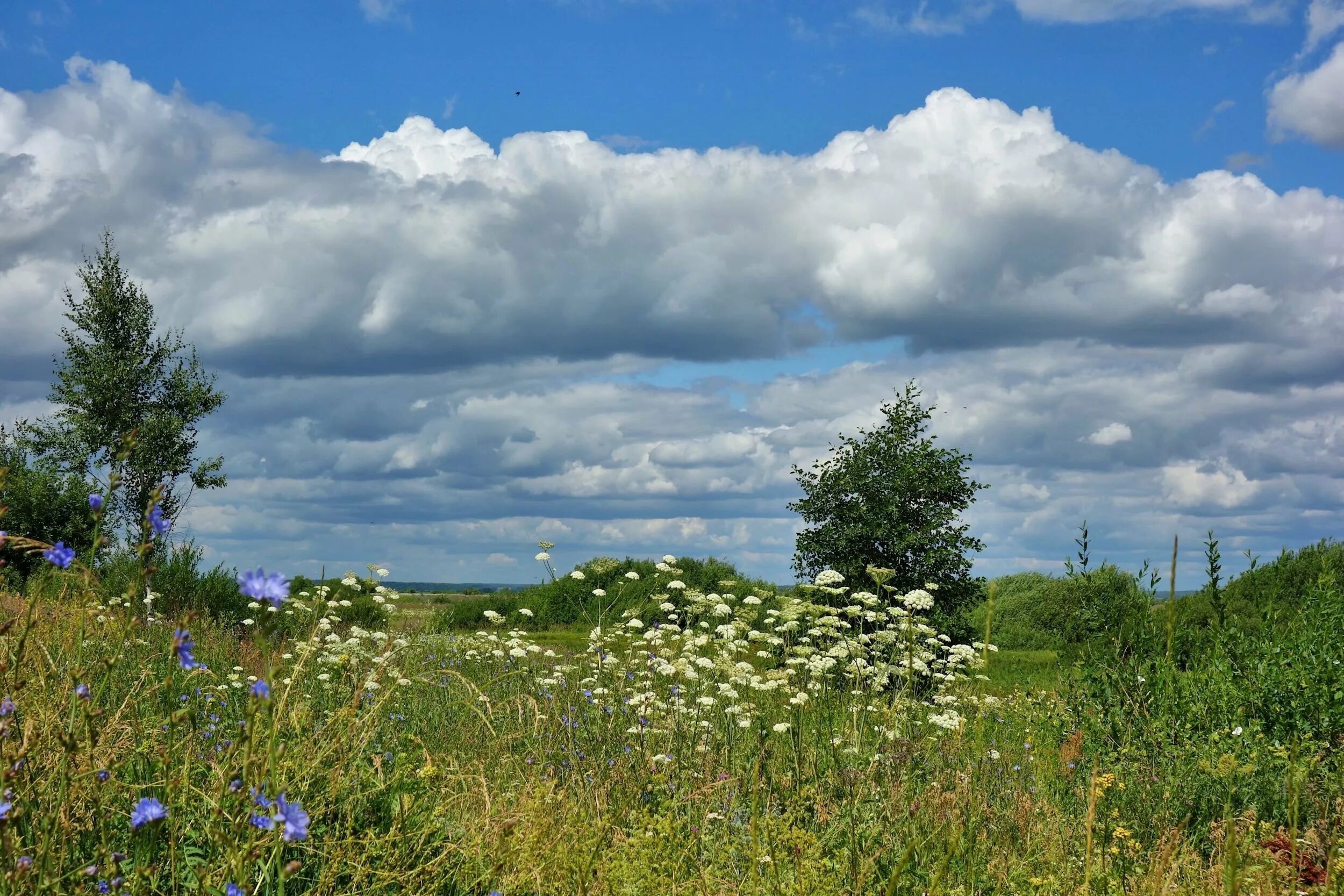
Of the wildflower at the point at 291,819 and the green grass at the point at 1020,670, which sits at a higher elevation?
the wildflower at the point at 291,819

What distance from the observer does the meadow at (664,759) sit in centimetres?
280

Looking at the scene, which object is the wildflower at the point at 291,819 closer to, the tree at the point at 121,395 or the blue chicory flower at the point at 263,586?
the blue chicory flower at the point at 263,586

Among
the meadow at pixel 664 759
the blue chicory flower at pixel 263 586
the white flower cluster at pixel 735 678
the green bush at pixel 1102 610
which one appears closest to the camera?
the blue chicory flower at pixel 263 586

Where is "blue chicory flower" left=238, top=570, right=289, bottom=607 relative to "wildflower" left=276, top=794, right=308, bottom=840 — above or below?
above

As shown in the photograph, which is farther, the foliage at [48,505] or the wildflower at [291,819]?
the foliage at [48,505]

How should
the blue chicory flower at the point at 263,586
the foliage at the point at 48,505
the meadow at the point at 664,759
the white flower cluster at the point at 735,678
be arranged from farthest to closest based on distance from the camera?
the foliage at the point at 48,505, the white flower cluster at the point at 735,678, the meadow at the point at 664,759, the blue chicory flower at the point at 263,586

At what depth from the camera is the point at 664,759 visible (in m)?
5.21

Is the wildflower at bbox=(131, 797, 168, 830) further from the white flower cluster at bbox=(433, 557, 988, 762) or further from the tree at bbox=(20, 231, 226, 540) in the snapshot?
the tree at bbox=(20, 231, 226, 540)

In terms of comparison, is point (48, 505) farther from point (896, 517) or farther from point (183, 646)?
point (183, 646)

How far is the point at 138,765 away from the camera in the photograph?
3865 millimetres

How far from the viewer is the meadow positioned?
2803 mm

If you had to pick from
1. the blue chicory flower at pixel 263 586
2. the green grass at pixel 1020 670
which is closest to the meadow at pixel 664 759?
the blue chicory flower at pixel 263 586

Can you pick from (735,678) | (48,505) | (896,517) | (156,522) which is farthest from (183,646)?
(48,505)

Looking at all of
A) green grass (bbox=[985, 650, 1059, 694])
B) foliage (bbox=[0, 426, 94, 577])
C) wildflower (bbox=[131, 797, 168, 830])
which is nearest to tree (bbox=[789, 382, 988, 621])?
green grass (bbox=[985, 650, 1059, 694])
